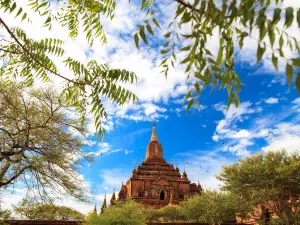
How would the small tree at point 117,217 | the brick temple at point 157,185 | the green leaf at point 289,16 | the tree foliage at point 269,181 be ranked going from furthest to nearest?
the brick temple at point 157,185, the tree foliage at point 269,181, the small tree at point 117,217, the green leaf at point 289,16

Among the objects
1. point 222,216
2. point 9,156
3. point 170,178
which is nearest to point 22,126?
point 9,156

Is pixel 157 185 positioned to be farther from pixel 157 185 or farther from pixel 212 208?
pixel 212 208

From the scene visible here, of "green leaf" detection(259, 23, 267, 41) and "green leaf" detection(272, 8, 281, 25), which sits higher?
"green leaf" detection(272, 8, 281, 25)

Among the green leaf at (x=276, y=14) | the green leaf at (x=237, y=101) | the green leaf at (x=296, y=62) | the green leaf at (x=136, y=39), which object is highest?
the green leaf at (x=136, y=39)

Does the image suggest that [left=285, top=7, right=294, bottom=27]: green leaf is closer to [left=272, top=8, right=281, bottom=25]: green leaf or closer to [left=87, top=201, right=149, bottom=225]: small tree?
[left=272, top=8, right=281, bottom=25]: green leaf

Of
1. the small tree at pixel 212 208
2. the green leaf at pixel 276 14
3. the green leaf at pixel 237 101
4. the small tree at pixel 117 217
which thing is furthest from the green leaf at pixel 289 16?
the small tree at pixel 212 208

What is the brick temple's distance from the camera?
118 feet

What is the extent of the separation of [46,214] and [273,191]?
1975cm

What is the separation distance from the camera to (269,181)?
70.6 feet

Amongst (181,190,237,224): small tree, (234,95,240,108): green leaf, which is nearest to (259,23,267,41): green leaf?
(234,95,240,108): green leaf

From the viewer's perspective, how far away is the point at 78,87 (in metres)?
3.72

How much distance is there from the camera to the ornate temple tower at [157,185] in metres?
36.1

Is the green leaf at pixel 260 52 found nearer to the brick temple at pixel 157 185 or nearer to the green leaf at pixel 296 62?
the green leaf at pixel 296 62

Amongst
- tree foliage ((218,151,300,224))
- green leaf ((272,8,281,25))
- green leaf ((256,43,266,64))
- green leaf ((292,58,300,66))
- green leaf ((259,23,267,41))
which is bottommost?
green leaf ((292,58,300,66))
